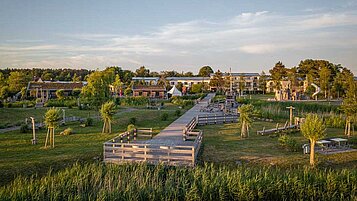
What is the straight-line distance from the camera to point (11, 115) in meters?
25.8

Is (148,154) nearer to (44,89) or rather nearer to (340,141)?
(340,141)

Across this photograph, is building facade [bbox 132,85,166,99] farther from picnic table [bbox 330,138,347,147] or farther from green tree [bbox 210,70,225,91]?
picnic table [bbox 330,138,347,147]

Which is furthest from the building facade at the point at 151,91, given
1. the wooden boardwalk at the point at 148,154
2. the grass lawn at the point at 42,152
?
the wooden boardwalk at the point at 148,154

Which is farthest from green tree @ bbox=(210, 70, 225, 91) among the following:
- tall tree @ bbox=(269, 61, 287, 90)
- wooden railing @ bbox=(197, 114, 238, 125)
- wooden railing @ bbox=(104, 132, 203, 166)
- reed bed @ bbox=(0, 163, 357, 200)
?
reed bed @ bbox=(0, 163, 357, 200)

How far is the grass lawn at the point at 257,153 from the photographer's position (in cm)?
1175

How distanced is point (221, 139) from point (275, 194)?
8.13 meters

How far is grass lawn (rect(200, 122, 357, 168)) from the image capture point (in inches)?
463

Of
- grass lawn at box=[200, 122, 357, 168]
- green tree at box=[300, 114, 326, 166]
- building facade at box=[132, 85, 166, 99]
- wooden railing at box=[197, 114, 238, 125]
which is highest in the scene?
building facade at box=[132, 85, 166, 99]

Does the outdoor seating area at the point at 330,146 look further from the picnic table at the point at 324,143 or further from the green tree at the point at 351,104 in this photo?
the green tree at the point at 351,104

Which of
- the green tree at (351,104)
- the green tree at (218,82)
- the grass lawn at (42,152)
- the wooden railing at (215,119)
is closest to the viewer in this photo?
the grass lawn at (42,152)

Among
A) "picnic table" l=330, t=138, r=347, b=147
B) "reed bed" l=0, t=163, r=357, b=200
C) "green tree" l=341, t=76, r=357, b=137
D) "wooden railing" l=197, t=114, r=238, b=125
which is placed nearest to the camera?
"reed bed" l=0, t=163, r=357, b=200

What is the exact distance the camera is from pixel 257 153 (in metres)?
13.1

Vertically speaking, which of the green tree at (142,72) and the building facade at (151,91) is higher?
the green tree at (142,72)

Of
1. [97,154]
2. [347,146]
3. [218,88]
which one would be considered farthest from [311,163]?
[218,88]
